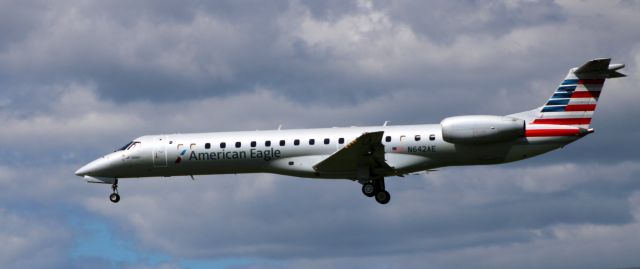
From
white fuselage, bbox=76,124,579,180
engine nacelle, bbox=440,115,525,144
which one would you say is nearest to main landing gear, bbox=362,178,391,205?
white fuselage, bbox=76,124,579,180

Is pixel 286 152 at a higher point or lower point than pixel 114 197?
higher

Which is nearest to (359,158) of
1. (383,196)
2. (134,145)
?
(383,196)

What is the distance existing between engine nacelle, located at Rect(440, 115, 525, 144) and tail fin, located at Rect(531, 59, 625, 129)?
148 cm

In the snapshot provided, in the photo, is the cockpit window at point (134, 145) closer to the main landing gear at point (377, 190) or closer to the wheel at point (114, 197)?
the wheel at point (114, 197)

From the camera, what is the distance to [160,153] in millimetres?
54000

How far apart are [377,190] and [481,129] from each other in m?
4.95

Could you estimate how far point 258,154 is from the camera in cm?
5278

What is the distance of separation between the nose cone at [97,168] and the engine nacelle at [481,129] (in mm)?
13848

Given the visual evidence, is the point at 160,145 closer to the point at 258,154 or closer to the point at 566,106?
the point at 258,154

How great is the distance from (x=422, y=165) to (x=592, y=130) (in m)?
6.45

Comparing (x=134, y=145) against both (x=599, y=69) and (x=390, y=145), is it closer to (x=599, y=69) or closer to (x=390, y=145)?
(x=390, y=145)

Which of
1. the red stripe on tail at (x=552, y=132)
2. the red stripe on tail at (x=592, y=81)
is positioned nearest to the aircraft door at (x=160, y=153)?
the red stripe on tail at (x=552, y=132)

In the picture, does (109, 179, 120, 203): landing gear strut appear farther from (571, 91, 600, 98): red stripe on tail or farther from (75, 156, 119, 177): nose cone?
(571, 91, 600, 98): red stripe on tail

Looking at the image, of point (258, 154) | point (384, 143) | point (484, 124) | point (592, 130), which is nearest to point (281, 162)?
point (258, 154)
